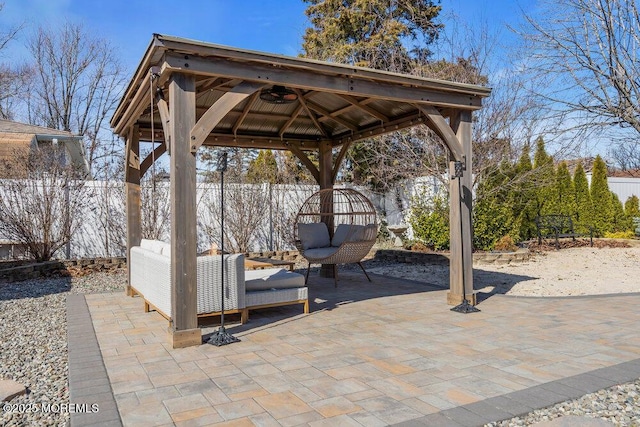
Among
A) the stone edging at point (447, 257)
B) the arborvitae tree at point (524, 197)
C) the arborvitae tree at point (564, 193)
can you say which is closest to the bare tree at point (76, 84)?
the stone edging at point (447, 257)

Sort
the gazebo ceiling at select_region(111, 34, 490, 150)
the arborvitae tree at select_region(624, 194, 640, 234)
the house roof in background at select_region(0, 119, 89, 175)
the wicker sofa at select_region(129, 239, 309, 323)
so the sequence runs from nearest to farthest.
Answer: the gazebo ceiling at select_region(111, 34, 490, 150)
the wicker sofa at select_region(129, 239, 309, 323)
the house roof in background at select_region(0, 119, 89, 175)
the arborvitae tree at select_region(624, 194, 640, 234)

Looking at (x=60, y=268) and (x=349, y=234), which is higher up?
(x=349, y=234)

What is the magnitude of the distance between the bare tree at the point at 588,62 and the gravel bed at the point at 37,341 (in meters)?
7.59

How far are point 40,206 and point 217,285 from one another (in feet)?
19.3

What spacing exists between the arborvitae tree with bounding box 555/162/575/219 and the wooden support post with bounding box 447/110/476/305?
9.46m

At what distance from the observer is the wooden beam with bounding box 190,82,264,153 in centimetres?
412

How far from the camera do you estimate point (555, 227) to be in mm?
11938

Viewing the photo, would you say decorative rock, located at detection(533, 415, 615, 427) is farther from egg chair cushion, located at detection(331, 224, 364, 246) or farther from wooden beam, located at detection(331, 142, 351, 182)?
wooden beam, located at detection(331, 142, 351, 182)

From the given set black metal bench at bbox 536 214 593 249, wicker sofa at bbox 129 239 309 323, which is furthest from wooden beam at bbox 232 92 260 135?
black metal bench at bbox 536 214 593 249

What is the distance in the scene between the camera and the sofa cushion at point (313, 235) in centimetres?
766

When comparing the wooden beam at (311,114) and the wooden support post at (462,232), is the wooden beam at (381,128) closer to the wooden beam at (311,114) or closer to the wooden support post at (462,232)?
the wooden beam at (311,114)

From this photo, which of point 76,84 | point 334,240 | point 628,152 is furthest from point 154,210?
point 76,84

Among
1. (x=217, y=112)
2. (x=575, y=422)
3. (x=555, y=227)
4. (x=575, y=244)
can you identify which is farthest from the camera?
(x=575, y=244)

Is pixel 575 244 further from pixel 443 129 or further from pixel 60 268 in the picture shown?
pixel 60 268
